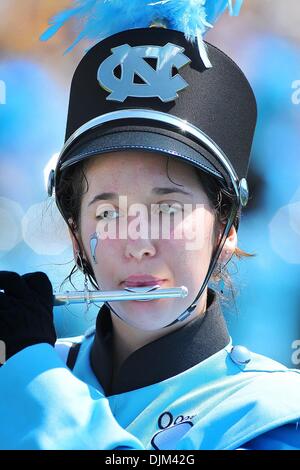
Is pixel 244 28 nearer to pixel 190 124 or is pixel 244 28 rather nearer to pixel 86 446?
pixel 190 124

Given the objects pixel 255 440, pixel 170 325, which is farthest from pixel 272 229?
pixel 255 440

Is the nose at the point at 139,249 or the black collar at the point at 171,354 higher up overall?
the nose at the point at 139,249

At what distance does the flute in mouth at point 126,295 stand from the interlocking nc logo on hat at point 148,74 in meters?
0.42

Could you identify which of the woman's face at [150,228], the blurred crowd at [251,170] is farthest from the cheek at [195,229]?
the blurred crowd at [251,170]

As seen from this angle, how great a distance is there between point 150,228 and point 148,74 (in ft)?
1.15

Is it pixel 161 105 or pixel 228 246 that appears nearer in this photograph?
pixel 161 105

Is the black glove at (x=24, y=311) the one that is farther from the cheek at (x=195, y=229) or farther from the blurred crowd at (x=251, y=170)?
the blurred crowd at (x=251, y=170)

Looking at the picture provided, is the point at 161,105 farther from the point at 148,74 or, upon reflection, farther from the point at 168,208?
the point at 168,208

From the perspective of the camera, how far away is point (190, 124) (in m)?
1.46

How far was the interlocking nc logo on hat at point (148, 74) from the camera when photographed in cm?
145

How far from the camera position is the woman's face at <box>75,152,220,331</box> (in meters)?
1.39

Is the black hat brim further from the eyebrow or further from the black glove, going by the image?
the black glove

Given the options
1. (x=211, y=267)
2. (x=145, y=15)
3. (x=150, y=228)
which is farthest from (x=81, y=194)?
(x=145, y=15)

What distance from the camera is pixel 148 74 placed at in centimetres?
145
